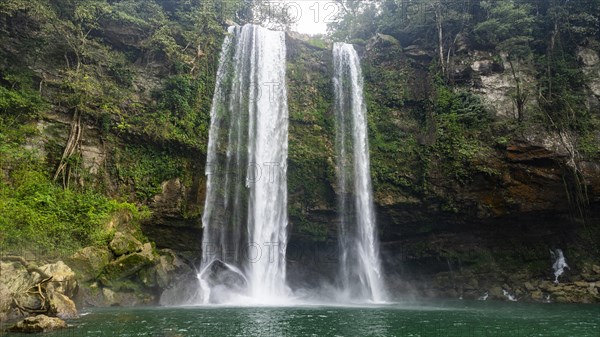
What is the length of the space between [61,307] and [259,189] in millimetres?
10096

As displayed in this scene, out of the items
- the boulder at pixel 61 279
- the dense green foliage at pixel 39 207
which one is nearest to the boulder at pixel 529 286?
the dense green foliage at pixel 39 207

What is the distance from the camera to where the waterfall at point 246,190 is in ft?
57.4

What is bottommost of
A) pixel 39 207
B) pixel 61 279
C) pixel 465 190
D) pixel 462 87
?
pixel 61 279

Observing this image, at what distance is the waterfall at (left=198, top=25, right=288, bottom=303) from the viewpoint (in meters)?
17.5

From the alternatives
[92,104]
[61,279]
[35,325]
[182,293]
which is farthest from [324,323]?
[92,104]

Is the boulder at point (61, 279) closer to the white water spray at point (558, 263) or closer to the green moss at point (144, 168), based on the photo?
the green moss at point (144, 168)

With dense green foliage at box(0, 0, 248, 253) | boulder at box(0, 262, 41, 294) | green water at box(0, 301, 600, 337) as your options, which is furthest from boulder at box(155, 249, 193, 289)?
boulder at box(0, 262, 41, 294)

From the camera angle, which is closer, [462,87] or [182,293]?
[182,293]

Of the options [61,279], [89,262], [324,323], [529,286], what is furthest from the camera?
[529,286]

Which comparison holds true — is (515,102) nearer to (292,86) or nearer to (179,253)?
(292,86)

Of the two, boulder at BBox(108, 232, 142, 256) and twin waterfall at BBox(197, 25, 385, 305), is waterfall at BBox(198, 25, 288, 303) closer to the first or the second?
twin waterfall at BBox(197, 25, 385, 305)

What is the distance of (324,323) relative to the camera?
10656mm

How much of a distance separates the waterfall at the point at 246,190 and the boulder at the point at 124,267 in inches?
115

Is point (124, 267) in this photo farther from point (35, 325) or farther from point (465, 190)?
point (465, 190)
